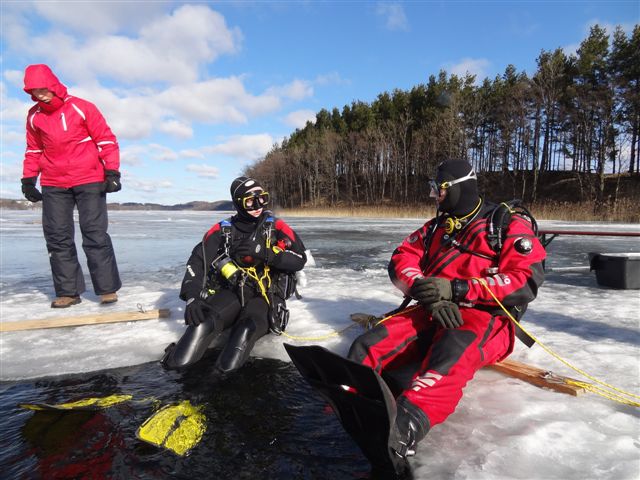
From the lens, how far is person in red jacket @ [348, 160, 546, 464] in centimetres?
186

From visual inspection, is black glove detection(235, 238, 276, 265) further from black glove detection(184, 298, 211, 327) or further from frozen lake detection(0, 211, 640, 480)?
frozen lake detection(0, 211, 640, 480)

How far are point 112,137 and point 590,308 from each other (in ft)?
16.7

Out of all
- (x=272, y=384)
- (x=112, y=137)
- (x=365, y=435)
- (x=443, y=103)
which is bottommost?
(x=272, y=384)

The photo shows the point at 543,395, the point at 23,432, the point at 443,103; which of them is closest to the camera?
the point at 23,432

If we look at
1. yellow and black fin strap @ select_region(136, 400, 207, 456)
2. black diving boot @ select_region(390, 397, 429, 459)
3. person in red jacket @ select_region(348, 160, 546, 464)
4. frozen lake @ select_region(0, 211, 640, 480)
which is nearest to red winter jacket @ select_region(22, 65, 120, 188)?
frozen lake @ select_region(0, 211, 640, 480)

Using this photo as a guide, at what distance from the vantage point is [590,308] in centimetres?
374

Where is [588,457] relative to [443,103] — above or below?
below

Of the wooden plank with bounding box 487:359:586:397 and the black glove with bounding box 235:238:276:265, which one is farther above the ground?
the black glove with bounding box 235:238:276:265

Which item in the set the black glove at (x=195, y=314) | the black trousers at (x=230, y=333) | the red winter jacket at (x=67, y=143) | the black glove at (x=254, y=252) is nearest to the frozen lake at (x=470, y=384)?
the black trousers at (x=230, y=333)

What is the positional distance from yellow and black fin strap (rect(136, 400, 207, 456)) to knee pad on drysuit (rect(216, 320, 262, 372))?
0.49m

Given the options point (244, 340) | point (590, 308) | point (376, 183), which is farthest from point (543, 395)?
point (376, 183)

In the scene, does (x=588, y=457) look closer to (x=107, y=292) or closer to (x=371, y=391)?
(x=371, y=391)

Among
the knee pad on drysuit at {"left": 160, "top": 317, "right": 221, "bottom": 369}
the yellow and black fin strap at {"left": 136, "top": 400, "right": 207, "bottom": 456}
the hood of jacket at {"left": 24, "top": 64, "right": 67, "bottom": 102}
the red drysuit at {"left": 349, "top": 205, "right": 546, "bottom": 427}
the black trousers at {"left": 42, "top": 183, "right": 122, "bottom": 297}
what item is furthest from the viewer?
the black trousers at {"left": 42, "top": 183, "right": 122, "bottom": 297}

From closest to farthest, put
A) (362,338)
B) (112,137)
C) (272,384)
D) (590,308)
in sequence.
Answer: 1. (362,338)
2. (272,384)
3. (590,308)
4. (112,137)
